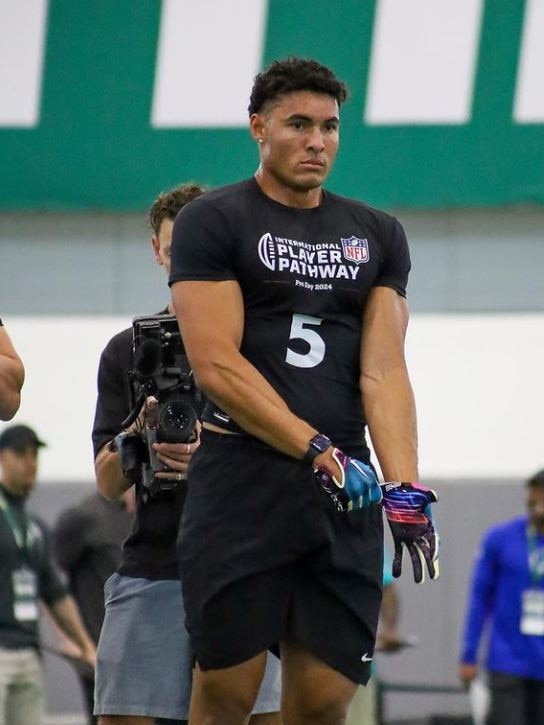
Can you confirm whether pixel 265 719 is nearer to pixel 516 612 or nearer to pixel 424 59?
pixel 516 612

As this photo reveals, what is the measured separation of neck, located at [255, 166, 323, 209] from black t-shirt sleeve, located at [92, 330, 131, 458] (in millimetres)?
811

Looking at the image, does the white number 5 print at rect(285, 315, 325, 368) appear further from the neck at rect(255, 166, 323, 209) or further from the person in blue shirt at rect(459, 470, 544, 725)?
the person in blue shirt at rect(459, 470, 544, 725)

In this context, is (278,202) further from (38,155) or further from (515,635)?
(38,155)

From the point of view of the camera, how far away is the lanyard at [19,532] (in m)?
7.87

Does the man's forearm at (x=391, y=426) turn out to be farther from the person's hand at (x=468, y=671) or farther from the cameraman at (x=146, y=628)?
the person's hand at (x=468, y=671)

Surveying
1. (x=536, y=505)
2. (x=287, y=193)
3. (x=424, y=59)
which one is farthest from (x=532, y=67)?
(x=287, y=193)

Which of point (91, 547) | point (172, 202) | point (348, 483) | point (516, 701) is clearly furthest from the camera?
point (516, 701)

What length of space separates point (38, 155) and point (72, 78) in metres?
0.51

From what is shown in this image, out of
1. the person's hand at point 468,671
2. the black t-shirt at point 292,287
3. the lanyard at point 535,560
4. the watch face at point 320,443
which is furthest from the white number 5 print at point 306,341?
the person's hand at point 468,671

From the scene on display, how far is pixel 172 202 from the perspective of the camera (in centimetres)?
463

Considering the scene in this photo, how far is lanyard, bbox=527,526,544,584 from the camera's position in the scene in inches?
324

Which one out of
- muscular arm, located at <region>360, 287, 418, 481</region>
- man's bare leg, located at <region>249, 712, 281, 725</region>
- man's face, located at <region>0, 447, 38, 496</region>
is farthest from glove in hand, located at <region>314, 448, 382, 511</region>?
man's face, located at <region>0, 447, 38, 496</region>

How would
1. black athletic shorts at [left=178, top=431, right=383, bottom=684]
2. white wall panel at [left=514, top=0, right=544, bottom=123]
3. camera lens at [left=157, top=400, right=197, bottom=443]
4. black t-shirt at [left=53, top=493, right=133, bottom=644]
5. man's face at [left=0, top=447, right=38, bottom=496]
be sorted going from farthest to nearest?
1. white wall panel at [left=514, top=0, right=544, bottom=123]
2. man's face at [left=0, top=447, right=38, bottom=496]
3. black t-shirt at [left=53, top=493, right=133, bottom=644]
4. camera lens at [left=157, top=400, right=197, bottom=443]
5. black athletic shorts at [left=178, top=431, right=383, bottom=684]

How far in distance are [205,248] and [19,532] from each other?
427 centimetres
